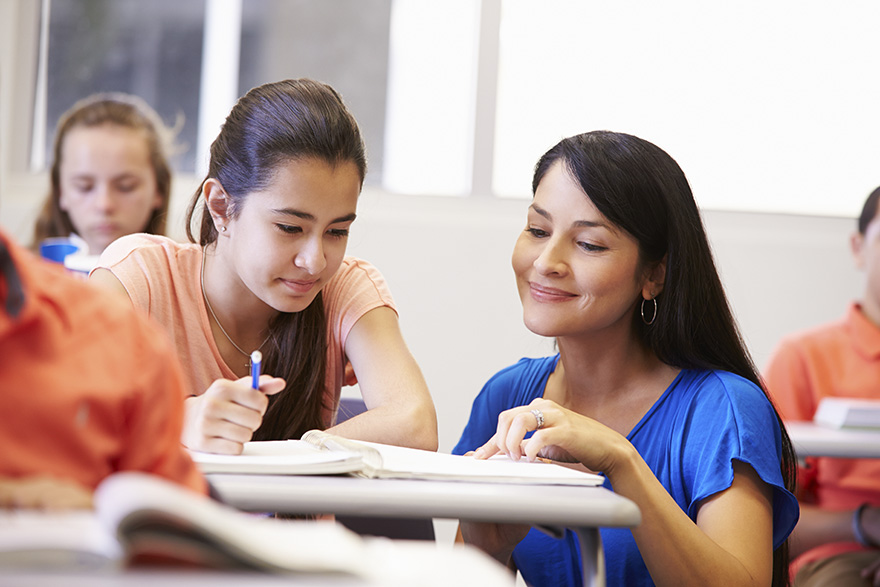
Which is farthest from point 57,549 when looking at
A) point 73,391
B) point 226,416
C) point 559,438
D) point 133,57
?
point 133,57

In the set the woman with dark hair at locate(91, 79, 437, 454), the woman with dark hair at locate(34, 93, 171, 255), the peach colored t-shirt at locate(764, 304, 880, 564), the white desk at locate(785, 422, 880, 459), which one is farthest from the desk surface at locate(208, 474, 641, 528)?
the woman with dark hair at locate(34, 93, 171, 255)

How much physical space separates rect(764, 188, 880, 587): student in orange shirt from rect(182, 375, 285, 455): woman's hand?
4.55 feet

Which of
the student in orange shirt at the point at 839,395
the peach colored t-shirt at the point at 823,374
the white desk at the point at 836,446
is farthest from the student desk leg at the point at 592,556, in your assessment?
the peach colored t-shirt at the point at 823,374

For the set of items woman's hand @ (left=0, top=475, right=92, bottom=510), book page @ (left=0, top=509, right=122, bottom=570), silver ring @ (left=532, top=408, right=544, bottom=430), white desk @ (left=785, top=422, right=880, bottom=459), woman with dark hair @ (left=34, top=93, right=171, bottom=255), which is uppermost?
woman with dark hair @ (left=34, top=93, right=171, bottom=255)

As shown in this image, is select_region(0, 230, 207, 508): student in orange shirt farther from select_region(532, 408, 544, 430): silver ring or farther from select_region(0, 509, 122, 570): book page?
select_region(532, 408, 544, 430): silver ring

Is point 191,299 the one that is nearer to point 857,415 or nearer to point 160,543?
point 160,543

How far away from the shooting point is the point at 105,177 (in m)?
2.72

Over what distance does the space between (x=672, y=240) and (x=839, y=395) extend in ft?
3.65

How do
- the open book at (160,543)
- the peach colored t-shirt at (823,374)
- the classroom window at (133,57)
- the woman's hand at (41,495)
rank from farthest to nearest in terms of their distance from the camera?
the classroom window at (133,57) → the peach colored t-shirt at (823,374) → the woman's hand at (41,495) → the open book at (160,543)

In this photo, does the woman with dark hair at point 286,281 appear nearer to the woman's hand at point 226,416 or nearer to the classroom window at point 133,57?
the woman's hand at point 226,416

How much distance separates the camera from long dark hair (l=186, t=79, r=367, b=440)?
155cm

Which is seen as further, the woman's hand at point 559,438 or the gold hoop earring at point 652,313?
the gold hoop earring at point 652,313

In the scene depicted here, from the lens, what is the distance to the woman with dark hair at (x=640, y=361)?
1339mm

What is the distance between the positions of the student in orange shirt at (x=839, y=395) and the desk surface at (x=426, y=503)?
4.09 ft
